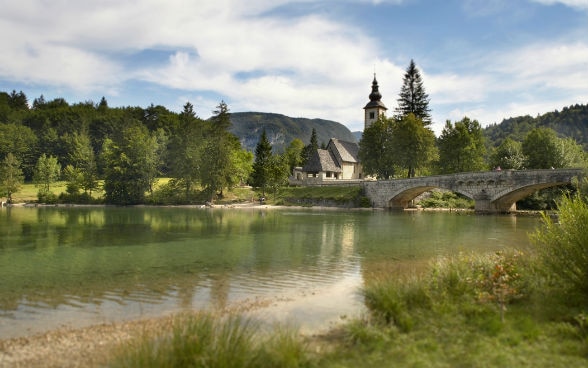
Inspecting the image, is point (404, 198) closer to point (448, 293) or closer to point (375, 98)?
point (375, 98)

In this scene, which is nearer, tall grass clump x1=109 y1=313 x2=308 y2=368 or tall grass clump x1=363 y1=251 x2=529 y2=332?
tall grass clump x1=109 y1=313 x2=308 y2=368

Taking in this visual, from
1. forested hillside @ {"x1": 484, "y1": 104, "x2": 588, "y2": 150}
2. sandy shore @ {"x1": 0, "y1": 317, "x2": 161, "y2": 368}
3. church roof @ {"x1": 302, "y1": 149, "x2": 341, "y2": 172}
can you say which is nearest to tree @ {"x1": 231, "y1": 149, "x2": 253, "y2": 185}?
church roof @ {"x1": 302, "y1": 149, "x2": 341, "y2": 172}

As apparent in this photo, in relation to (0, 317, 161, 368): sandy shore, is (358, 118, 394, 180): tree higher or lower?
higher

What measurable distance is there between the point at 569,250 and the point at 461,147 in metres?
64.3

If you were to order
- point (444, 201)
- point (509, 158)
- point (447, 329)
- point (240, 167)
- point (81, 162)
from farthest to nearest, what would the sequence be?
point (81, 162) → point (240, 167) → point (444, 201) → point (509, 158) → point (447, 329)

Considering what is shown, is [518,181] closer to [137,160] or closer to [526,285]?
[526,285]

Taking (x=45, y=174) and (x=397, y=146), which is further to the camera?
(x=45, y=174)

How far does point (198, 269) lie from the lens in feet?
55.9

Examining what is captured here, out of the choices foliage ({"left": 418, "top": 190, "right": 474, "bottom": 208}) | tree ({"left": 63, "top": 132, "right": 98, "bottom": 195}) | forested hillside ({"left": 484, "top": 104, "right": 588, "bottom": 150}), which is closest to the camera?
foliage ({"left": 418, "top": 190, "right": 474, "bottom": 208})

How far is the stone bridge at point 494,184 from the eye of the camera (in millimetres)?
44312

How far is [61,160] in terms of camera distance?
333 feet

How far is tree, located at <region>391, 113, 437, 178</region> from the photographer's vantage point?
207 ft

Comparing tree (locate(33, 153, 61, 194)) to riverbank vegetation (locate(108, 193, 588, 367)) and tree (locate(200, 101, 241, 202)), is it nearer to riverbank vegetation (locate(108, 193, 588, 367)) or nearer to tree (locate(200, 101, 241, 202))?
tree (locate(200, 101, 241, 202))

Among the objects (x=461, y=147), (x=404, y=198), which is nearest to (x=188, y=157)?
(x=404, y=198)
